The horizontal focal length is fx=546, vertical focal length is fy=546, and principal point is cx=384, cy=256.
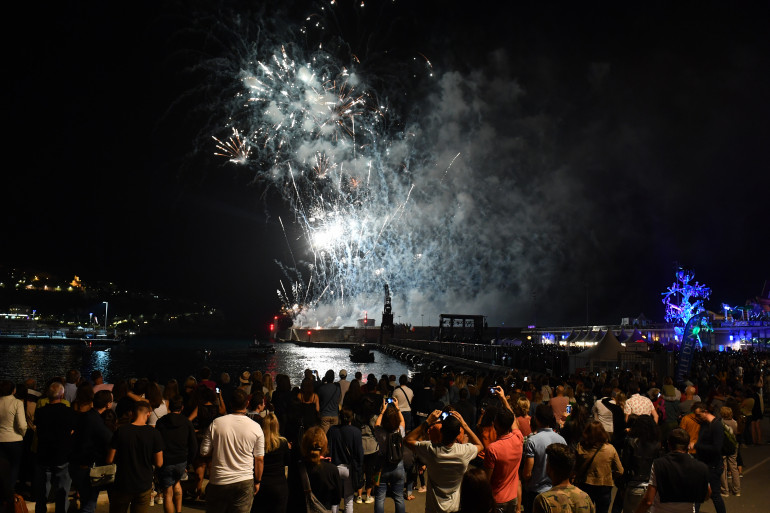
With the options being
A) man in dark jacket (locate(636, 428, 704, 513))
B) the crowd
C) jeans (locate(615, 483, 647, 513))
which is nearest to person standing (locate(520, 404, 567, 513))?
the crowd

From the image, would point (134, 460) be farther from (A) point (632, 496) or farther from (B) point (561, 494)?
(A) point (632, 496)

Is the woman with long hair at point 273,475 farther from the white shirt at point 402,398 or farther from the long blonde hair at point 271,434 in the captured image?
the white shirt at point 402,398

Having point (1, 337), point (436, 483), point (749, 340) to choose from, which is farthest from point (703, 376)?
point (1, 337)

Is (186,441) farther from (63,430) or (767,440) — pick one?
(767,440)

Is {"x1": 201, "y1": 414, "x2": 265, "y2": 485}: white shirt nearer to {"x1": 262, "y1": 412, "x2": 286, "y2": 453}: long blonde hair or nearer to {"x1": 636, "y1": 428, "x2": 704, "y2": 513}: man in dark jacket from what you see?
{"x1": 262, "y1": 412, "x2": 286, "y2": 453}: long blonde hair

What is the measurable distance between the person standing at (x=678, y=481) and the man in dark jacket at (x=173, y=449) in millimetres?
5527

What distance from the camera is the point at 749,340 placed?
80.4m

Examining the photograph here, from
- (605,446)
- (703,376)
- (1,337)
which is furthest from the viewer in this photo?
(1,337)

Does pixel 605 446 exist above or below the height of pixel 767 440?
above

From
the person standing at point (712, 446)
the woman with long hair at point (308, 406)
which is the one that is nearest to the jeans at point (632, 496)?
the person standing at point (712, 446)

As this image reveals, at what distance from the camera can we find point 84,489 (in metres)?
6.61

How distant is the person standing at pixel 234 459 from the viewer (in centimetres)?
582

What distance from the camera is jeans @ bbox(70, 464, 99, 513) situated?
6.56 m

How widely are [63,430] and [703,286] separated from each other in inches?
3921
